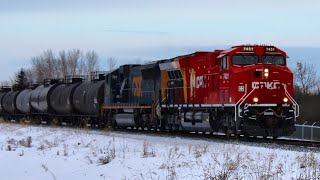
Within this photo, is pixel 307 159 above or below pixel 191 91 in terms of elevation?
below

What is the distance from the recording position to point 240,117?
59.9ft

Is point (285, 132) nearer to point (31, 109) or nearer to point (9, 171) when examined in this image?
point (9, 171)

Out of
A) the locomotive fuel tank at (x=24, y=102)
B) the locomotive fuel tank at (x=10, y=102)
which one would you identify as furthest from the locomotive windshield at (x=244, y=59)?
the locomotive fuel tank at (x=10, y=102)

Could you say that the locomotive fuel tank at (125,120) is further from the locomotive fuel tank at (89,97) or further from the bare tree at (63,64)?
the bare tree at (63,64)

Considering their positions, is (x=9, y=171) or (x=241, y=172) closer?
(x=241, y=172)

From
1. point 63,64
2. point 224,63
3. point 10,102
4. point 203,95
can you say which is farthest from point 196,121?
point 63,64

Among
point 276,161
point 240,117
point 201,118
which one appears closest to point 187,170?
point 276,161

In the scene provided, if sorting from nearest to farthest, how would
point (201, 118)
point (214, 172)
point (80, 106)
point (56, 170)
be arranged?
1. point (214, 172)
2. point (56, 170)
3. point (201, 118)
4. point (80, 106)

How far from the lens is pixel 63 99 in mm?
35906

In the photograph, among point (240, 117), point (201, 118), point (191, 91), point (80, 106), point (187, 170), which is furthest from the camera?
point (80, 106)

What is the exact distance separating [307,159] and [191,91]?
11.2 metres

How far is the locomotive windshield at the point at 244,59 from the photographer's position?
19.1 metres

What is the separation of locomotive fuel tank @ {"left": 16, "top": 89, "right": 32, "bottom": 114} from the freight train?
383 inches

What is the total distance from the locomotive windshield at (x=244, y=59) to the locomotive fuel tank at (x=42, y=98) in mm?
22025
